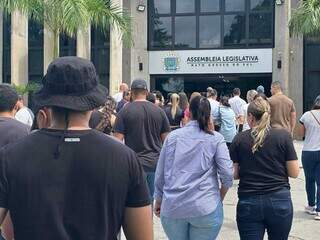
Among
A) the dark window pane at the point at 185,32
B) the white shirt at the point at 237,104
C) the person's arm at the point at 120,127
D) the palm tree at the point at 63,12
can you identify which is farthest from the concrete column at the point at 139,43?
the person's arm at the point at 120,127

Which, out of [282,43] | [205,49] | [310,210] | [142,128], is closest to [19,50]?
[205,49]

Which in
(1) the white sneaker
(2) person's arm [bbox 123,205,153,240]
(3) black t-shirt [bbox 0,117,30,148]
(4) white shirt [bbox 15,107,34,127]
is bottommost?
(1) the white sneaker

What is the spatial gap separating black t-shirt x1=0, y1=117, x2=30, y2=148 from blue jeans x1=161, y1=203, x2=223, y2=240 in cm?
132

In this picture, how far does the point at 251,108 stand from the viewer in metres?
4.71

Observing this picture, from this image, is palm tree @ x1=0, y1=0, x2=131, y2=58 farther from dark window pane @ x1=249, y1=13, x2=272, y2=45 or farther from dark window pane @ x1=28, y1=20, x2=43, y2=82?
dark window pane @ x1=28, y1=20, x2=43, y2=82

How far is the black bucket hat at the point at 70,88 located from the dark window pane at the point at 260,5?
20.6 m

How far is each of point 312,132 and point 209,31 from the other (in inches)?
602

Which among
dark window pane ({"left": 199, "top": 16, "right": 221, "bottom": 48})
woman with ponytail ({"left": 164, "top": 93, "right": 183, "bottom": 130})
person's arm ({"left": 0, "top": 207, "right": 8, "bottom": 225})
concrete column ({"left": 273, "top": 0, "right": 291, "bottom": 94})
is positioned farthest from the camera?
dark window pane ({"left": 199, "top": 16, "right": 221, "bottom": 48})

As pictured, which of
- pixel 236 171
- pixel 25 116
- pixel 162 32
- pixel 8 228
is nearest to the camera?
pixel 8 228

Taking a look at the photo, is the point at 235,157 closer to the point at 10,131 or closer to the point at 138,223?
the point at 10,131

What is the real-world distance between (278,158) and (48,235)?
9.21 ft

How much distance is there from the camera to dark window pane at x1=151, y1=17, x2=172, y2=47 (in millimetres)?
22828

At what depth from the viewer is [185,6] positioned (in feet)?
74.9

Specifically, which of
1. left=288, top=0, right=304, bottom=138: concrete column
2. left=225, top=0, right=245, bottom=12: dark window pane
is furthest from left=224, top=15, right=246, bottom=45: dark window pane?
left=288, top=0, right=304, bottom=138: concrete column
